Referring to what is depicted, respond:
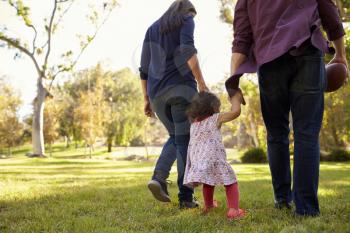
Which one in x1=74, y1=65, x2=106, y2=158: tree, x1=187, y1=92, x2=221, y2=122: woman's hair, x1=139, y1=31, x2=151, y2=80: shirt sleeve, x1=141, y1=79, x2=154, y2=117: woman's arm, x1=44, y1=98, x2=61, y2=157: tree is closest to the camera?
x1=187, y1=92, x2=221, y2=122: woman's hair

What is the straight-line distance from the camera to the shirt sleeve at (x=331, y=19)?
3146 mm

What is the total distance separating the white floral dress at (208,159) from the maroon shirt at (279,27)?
1.80 ft

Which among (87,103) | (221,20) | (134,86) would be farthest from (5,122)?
(221,20)

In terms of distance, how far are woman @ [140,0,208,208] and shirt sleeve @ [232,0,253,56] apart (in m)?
0.54

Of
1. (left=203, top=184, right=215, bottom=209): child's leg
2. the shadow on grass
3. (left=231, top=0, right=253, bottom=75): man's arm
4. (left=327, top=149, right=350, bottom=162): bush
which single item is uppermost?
(left=231, top=0, right=253, bottom=75): man's arm

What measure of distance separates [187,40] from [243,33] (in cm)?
65

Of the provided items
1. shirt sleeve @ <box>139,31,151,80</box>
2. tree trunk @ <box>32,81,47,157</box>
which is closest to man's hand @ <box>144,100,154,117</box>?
shirt sleeve @ <box>139,31,151,80</box>

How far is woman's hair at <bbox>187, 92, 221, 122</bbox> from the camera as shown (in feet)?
11.8

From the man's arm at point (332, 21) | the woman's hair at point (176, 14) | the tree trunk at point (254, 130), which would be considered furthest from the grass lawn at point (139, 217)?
the tree trunk at point (254, 130)

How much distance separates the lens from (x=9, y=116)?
127ft

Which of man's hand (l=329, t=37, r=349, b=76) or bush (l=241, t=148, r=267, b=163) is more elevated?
man's hand (l=329, t=37, r=349, b=76)

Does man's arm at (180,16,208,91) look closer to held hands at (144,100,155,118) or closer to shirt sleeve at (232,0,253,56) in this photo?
shirt sleeve at (232,0,253,56)

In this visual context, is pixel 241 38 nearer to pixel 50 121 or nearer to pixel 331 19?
pixel 331 19

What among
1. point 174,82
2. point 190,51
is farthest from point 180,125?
point 190,51
